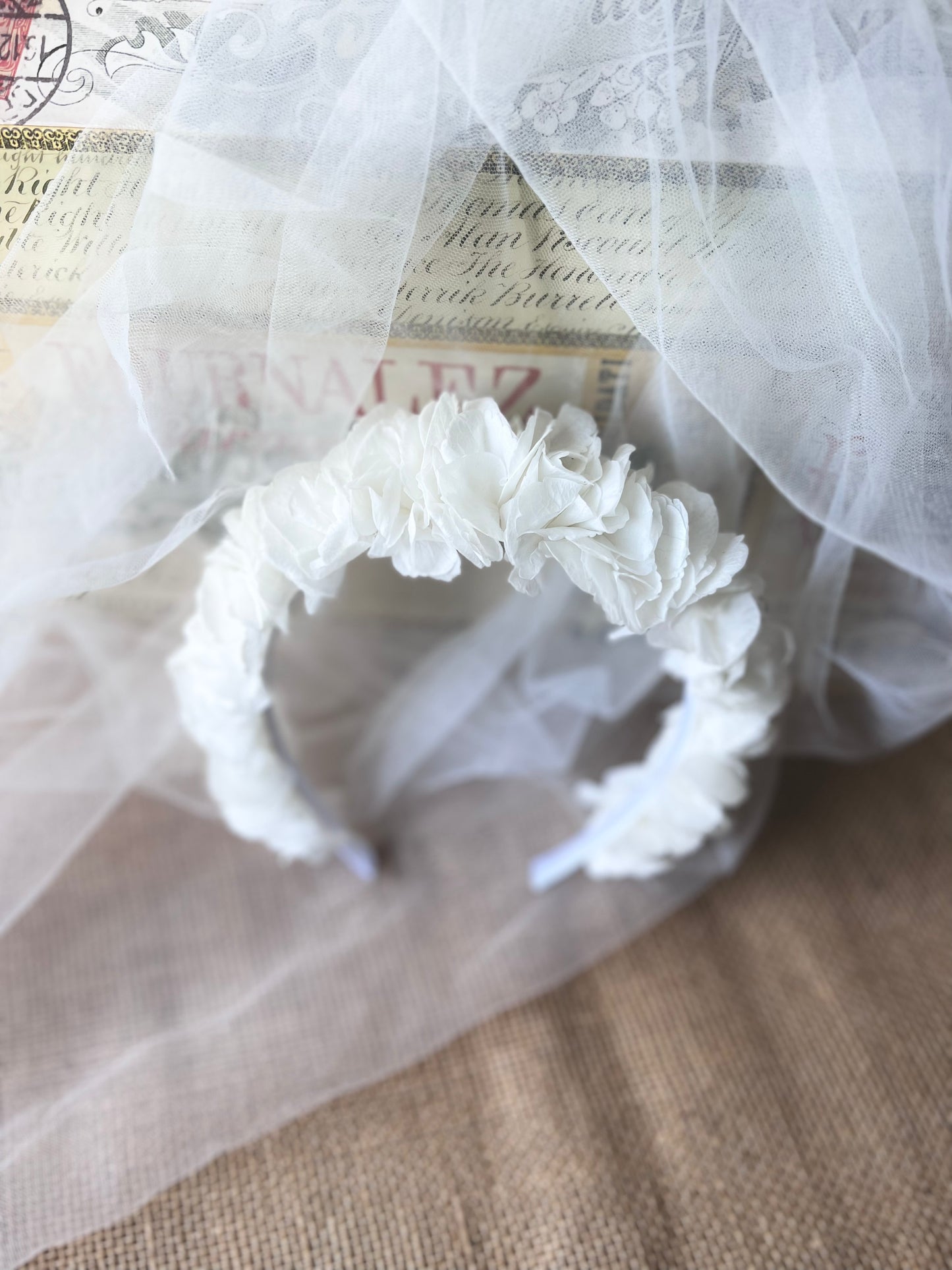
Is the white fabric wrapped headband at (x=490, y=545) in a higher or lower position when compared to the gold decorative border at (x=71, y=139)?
lower

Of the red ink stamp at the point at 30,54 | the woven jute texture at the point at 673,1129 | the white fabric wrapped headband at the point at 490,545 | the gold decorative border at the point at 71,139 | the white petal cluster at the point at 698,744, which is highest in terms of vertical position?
the red ink stamp at the point at 30,54

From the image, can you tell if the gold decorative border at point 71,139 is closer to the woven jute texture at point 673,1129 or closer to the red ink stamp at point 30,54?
the red ink stamp at point 30,54

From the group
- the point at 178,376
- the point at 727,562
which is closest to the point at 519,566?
the point at 727,562

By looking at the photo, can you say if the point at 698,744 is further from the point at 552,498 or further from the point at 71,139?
the point at 71,139

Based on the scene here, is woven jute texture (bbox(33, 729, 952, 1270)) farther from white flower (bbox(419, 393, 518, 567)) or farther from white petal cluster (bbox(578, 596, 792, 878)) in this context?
white flower (bbox(419, 393, 518, 567))

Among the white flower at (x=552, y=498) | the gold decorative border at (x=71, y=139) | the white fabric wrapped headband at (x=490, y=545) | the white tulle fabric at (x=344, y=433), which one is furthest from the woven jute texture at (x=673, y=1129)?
the gold decorative border at (x=71, y=139)

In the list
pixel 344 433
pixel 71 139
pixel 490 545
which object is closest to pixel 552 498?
pixel 490 545

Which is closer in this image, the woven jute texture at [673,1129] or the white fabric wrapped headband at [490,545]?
the white fabric wrapped headband at [490,545]
